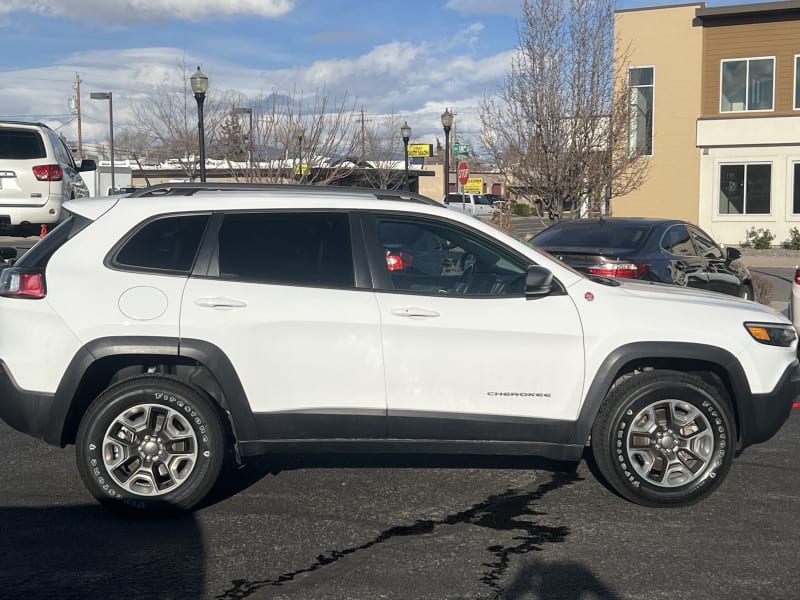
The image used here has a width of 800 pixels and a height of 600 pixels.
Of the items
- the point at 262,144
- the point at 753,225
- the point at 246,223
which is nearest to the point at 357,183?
the point at 262,144

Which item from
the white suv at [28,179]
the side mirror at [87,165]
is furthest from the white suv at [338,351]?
the side mirror at [87,165]

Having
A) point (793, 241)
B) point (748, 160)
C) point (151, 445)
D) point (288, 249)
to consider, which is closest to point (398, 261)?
point (288, 249)

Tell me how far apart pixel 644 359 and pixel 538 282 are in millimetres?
821

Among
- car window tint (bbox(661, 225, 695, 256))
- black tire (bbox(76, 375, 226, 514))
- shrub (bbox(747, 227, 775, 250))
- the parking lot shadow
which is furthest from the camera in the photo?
shrub (bbox(747, 227, 775, 250))

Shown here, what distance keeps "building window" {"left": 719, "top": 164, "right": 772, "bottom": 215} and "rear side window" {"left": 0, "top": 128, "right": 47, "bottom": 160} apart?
87.1ft

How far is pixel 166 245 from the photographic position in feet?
18.1

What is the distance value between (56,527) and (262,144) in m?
21.0

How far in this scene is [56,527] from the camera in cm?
527

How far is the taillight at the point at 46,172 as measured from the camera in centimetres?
1314

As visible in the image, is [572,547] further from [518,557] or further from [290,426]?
[290,426]

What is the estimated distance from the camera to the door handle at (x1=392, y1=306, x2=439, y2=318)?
5371mm

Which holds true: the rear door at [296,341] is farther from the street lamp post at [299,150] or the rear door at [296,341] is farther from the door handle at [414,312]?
the street lamp post at [299,150]

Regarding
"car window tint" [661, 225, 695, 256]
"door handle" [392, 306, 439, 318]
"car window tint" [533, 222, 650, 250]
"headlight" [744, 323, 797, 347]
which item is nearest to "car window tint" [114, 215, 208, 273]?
"door handle" [392, 306, 439, 318]

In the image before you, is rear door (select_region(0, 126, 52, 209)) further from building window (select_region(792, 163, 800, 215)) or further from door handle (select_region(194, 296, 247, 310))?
building window (select_region(792, 163, 800, 215))
